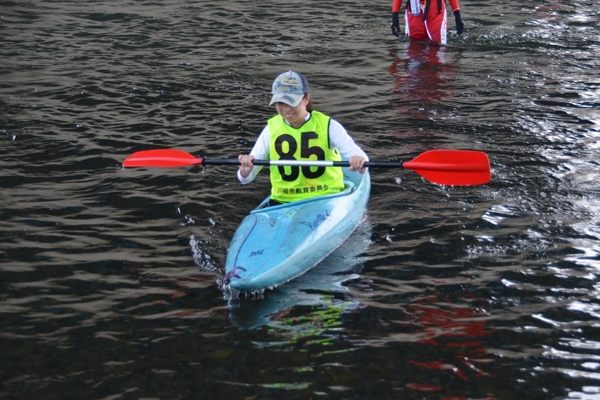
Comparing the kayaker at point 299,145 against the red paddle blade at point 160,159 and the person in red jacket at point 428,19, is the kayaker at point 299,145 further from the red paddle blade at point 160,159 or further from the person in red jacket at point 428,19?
the person in red jacket at point 428,19

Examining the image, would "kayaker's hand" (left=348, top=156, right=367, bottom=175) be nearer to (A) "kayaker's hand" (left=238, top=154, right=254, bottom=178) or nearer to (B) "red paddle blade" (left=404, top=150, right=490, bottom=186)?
(B) "red paddle blade" (left=404, top=150, right=490, bottom=186)

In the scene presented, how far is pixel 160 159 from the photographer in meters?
5.16

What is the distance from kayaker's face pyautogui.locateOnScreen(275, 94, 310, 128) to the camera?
A: 4.47 meters

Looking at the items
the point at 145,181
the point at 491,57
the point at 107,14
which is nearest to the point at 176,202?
the point at 145,181

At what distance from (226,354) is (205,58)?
8594 mm

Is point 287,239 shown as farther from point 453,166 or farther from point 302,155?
point 453,166

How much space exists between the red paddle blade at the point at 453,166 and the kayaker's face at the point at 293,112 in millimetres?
952

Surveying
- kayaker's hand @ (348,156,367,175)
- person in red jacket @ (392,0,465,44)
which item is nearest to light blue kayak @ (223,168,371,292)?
kayaker's hand @ (348,156,367,175)

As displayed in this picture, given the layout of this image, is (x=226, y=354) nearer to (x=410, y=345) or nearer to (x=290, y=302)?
(x=290, y=302)

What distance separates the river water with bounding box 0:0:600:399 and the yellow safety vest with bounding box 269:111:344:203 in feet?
1.81

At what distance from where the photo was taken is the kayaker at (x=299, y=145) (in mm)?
4438

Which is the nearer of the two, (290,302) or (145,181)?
(290,302)

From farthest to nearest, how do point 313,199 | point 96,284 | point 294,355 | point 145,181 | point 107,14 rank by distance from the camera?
point 107,14 → point 145,181 → point 313,199 → point 96,284 → point 294,355

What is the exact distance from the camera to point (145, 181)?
603 cm
